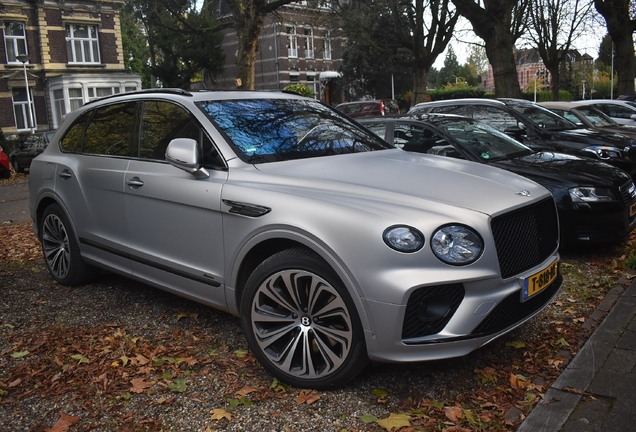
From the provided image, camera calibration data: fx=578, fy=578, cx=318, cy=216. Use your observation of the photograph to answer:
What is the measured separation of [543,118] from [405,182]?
6.72 metres

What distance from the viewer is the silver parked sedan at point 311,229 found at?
9.86 feet

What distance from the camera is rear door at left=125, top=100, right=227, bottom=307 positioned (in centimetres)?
Result: 383

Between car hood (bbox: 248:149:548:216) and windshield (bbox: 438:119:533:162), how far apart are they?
8.62 feet

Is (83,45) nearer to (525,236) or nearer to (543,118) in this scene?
(543,118)

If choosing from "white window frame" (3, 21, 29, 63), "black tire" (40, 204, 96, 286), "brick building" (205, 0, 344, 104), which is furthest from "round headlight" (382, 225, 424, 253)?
"brick building" (205, 0, 344, 104)

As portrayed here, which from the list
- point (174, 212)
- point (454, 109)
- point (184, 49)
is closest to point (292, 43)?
point (184, 49)

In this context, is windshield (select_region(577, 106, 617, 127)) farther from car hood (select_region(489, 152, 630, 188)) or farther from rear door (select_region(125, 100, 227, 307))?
rear door (select_region(125, 100, 227, 307))

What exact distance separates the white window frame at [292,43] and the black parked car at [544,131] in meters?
47.1

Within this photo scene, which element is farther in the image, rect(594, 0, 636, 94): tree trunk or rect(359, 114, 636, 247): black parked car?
rect(594, 0, 636, 94): tree trunk

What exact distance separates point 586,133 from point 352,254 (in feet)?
25.4

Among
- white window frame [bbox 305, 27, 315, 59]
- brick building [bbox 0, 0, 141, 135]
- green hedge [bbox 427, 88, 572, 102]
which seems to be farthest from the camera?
green hedge [bbox 427, 88, 572, 102]

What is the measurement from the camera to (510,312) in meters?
→ 3.24

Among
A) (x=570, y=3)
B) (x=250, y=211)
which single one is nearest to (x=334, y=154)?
(x=250, y=211)

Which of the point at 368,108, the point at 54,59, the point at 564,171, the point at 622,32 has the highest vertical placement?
the point at 54,59
